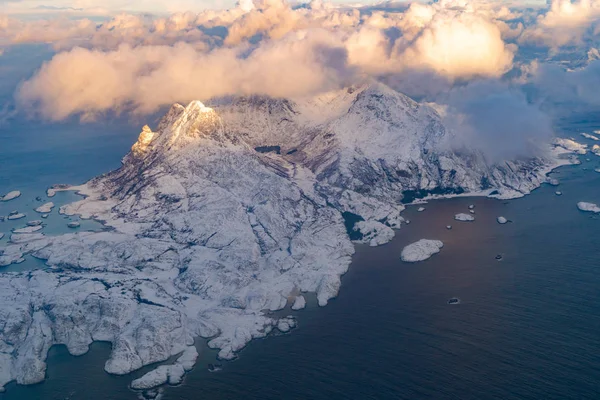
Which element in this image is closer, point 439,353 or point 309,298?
point 439,353

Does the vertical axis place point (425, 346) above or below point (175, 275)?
below

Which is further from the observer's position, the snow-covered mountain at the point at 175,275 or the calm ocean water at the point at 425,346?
the snow-covered mountain at the point at 175,275

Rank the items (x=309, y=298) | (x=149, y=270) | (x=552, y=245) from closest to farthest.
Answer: (x=309, y=298)
(x=149, y=270)
(x=552, y=245)

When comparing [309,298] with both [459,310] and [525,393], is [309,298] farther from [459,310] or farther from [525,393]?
[525,393]

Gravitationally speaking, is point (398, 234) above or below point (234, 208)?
below

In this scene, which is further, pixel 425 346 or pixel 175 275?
pixel 175 275

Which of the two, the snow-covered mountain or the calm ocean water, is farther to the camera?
the snow-covered mountain

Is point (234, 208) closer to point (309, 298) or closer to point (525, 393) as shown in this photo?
→ point (309, 298)

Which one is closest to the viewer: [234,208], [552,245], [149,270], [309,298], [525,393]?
[525,393]

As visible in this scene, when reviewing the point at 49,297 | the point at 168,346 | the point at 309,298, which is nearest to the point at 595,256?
the point at 309,298
